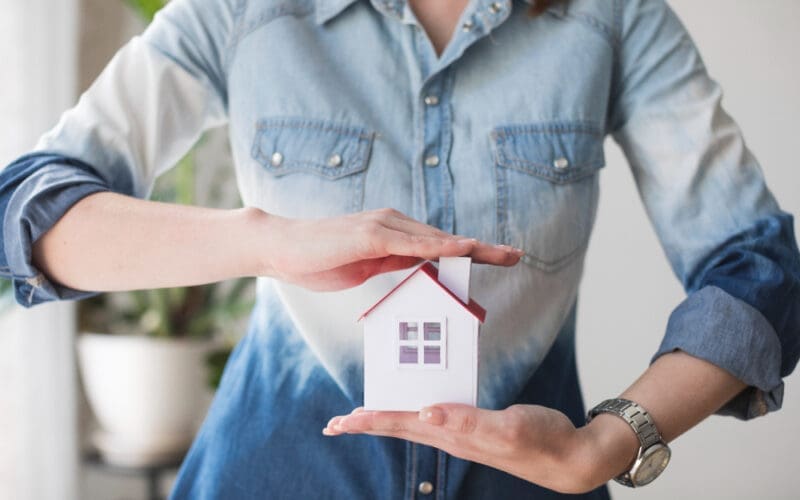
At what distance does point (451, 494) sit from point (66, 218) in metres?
0.45

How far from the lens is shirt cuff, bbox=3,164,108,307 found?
845 mm

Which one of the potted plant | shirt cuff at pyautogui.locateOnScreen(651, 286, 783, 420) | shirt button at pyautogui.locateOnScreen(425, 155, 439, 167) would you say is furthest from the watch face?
the potted plant

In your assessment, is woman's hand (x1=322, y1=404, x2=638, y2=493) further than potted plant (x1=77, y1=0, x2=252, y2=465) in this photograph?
No

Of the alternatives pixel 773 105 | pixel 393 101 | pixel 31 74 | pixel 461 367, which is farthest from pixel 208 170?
pixel 461 367

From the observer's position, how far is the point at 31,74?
7.52ft

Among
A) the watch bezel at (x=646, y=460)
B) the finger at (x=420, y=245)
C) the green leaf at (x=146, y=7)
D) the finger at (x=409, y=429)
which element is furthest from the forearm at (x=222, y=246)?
the green leaf at (x=146, y=7)

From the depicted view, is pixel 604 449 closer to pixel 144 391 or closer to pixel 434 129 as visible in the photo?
pixel 434 129

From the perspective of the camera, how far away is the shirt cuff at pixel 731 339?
0.88 metres

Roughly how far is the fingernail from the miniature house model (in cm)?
5

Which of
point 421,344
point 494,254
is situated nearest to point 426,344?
point 421,344

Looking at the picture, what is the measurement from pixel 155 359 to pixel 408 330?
5.31 ft

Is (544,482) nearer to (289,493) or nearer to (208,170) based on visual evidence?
(289,493)

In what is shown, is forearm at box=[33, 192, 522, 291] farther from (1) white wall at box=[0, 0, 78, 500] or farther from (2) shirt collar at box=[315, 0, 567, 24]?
(1) white wall at box=[0, 0, 78, 500]

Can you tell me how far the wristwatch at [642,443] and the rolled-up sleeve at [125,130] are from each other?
1.68 ft
